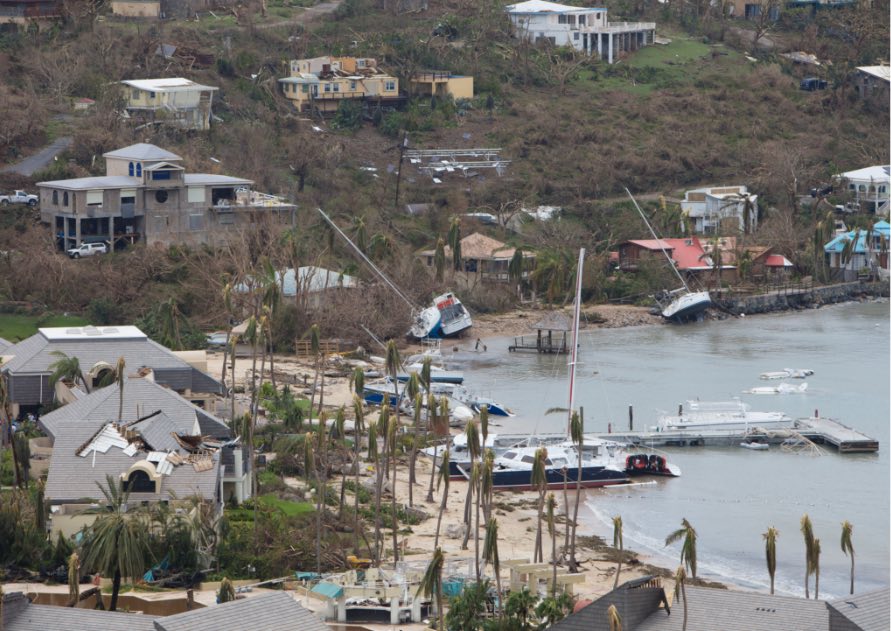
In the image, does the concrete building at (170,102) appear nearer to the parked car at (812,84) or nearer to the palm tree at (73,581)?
the parked car at (812,84)

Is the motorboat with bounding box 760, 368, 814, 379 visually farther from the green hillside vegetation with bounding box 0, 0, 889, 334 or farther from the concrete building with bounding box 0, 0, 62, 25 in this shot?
the concrete building with bounding box 0, 0, 62, 25

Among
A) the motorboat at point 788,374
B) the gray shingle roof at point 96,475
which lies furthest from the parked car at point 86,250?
the gray shingle roof at point 96,475

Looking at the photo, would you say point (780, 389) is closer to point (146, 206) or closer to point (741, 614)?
point (146, 206)

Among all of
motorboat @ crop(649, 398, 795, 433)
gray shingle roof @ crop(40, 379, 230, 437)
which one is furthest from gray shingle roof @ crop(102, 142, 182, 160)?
gray shingle roof @ crop(40, 379, 230, 437)

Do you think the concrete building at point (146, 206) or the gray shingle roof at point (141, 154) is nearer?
the concrete building at point (146, 206)

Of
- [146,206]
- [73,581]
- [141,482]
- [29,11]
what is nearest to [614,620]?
[73,581]

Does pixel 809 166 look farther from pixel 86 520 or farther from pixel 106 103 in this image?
pixel 86 520
